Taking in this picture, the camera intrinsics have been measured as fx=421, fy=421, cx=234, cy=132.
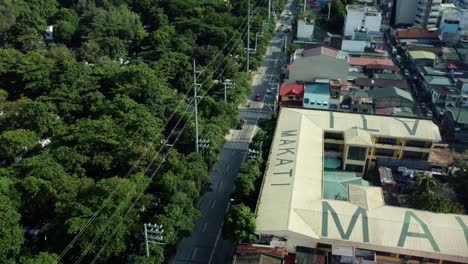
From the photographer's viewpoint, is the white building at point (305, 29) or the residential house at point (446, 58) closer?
the residential house at point (446, 58)

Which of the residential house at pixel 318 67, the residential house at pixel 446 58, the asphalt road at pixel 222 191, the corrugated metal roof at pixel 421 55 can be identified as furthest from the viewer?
the corrugated metal roof at pixel 421 55

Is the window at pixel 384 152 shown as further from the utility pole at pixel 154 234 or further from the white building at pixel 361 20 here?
the white building at pixel 361 20

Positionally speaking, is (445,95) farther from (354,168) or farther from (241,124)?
(241,124)

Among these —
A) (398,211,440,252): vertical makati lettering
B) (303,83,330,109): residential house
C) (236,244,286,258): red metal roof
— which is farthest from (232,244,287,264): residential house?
(303,83,330,109): residential house

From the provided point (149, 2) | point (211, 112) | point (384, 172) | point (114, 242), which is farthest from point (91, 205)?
point (149, 2)

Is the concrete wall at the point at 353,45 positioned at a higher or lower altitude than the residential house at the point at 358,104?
higher

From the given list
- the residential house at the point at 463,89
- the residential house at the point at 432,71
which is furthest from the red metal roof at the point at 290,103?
the residential house at the point at 432,71

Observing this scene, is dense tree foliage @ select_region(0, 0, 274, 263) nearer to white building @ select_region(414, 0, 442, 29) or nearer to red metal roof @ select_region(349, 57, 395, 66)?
red metal roof @ select_region(349, 57, 395, 66)

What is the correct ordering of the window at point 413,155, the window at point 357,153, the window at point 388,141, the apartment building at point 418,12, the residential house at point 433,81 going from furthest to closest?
the apartment building at point 418,12 → the residential house at point 433,81 → the window at point 413,155 → the window at point 388,141 → the window at point 357,153
